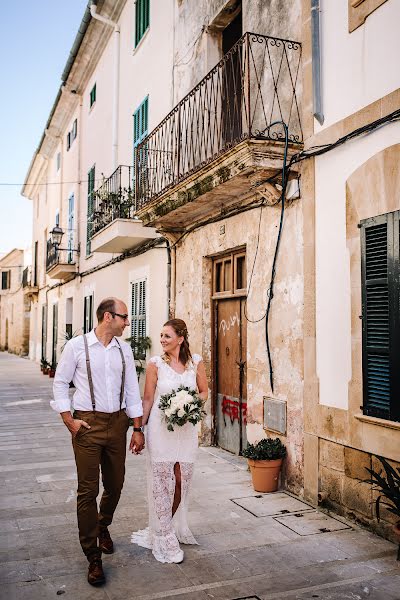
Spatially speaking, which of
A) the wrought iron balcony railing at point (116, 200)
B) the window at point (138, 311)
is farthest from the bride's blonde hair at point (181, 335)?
the wrought iron balcony railing at point (116, 200)

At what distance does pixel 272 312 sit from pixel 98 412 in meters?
3.05

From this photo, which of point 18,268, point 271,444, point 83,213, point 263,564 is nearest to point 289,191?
point 271,444

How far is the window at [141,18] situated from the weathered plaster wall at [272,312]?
569 cm

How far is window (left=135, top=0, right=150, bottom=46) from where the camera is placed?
37.8 ft

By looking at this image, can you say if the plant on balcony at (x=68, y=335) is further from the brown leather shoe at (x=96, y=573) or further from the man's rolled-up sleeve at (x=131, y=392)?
the brown leather shoe at (x=96, y=573)

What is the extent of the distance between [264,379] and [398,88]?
3.50 m

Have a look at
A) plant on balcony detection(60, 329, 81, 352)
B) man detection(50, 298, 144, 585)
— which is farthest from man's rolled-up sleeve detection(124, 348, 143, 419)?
plant on balcony detection(60, 329, 81, 352)

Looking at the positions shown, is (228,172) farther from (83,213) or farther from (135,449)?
(83,213)

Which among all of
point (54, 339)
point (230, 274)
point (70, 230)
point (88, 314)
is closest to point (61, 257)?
point (70, 230)

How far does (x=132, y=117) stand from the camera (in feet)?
40.2

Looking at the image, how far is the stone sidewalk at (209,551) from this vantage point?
3.69 m

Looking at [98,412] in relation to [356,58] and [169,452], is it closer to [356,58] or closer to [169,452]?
[169,452]

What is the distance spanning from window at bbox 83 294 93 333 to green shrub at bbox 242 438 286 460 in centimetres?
1062

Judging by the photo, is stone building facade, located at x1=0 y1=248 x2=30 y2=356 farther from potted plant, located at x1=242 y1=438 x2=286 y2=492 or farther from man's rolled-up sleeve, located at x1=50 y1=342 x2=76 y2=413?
man's rolled-up sleeve, located at x1=50 y1=342 x2=76 y2=413
